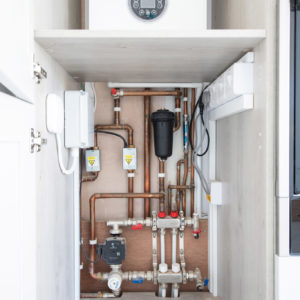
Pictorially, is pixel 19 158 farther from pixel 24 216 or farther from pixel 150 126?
pixel 150 126

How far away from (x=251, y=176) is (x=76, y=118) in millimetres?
667

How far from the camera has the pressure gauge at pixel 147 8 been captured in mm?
1000

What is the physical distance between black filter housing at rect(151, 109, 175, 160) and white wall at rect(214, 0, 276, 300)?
0.25 m

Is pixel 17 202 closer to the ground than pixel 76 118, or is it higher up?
closer to the ground

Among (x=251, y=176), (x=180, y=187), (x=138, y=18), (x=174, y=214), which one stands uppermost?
(x=138, y=18)

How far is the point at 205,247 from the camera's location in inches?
59.6

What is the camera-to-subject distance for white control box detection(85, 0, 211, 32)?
3.30 ft

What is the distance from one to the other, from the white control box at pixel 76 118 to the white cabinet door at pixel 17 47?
306mm

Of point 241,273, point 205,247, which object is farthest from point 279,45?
point 205,247

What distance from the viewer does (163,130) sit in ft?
4.47

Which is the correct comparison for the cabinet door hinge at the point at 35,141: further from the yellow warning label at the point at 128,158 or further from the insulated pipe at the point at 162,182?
the insulated pipe at the point at 162,182

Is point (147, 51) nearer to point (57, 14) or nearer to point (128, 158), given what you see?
point (57, 14)

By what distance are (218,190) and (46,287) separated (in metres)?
0.82

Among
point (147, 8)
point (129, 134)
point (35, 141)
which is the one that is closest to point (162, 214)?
point (129, 134)
